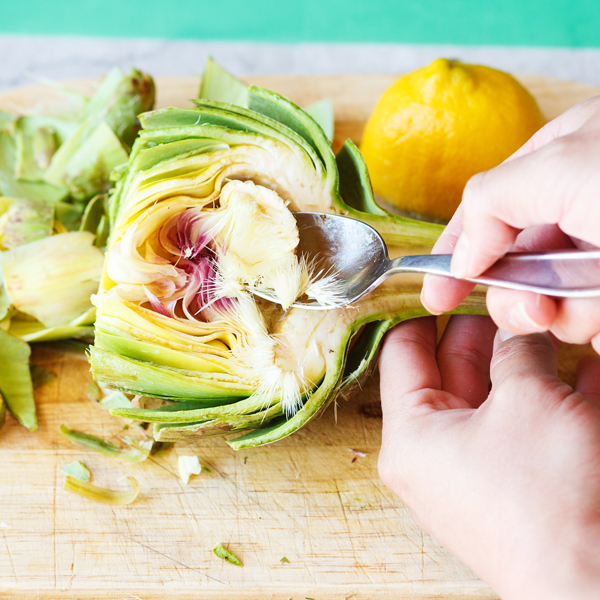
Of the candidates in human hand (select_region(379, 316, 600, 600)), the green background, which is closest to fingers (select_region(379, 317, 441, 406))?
human hand (select_region(379, 316, 600, 600))

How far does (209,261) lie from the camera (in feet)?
3.62

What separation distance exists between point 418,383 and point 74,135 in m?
1.04

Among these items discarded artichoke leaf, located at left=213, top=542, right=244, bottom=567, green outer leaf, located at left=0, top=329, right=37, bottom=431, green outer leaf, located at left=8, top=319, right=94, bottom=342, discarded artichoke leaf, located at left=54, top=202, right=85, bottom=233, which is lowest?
discarded artichoke leaf, located at left=213, top=542, right=244, bottom=567

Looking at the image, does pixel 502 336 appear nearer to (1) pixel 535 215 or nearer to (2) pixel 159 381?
(1) pixel 535 215

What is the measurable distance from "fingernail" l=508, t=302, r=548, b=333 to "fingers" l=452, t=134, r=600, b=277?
70 mm

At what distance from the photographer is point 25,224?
1319 millimetres

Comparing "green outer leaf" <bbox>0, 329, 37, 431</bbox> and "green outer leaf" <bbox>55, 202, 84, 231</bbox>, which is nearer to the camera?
"green outer leaf" <bbox>0, 329, 37, 431</bbox>

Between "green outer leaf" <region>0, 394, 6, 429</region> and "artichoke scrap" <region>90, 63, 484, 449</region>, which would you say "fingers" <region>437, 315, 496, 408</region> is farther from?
"green outer leaf" <region>0, 394, 6, 429</region>

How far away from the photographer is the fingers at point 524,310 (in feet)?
A: 2.49

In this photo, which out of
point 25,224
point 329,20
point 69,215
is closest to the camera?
point 25,224

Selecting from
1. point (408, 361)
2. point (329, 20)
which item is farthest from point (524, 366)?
point (329, 20)

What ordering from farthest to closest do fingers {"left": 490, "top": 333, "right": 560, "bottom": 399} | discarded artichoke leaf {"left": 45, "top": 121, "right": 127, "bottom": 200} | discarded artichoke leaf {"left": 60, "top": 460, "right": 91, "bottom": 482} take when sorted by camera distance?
discarded artichoke leaf {"left": 45, "top": 121, "right": 127, "bottom": 200}
discarded artichoke leaf {"left": 60, "top": 460, "right": 91, "bottom": 482}
fingers {"left": 490, "top": 333, "right": 560, "bottom": 399}

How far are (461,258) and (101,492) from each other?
2.63ft

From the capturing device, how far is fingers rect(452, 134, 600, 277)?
2.24 ft
